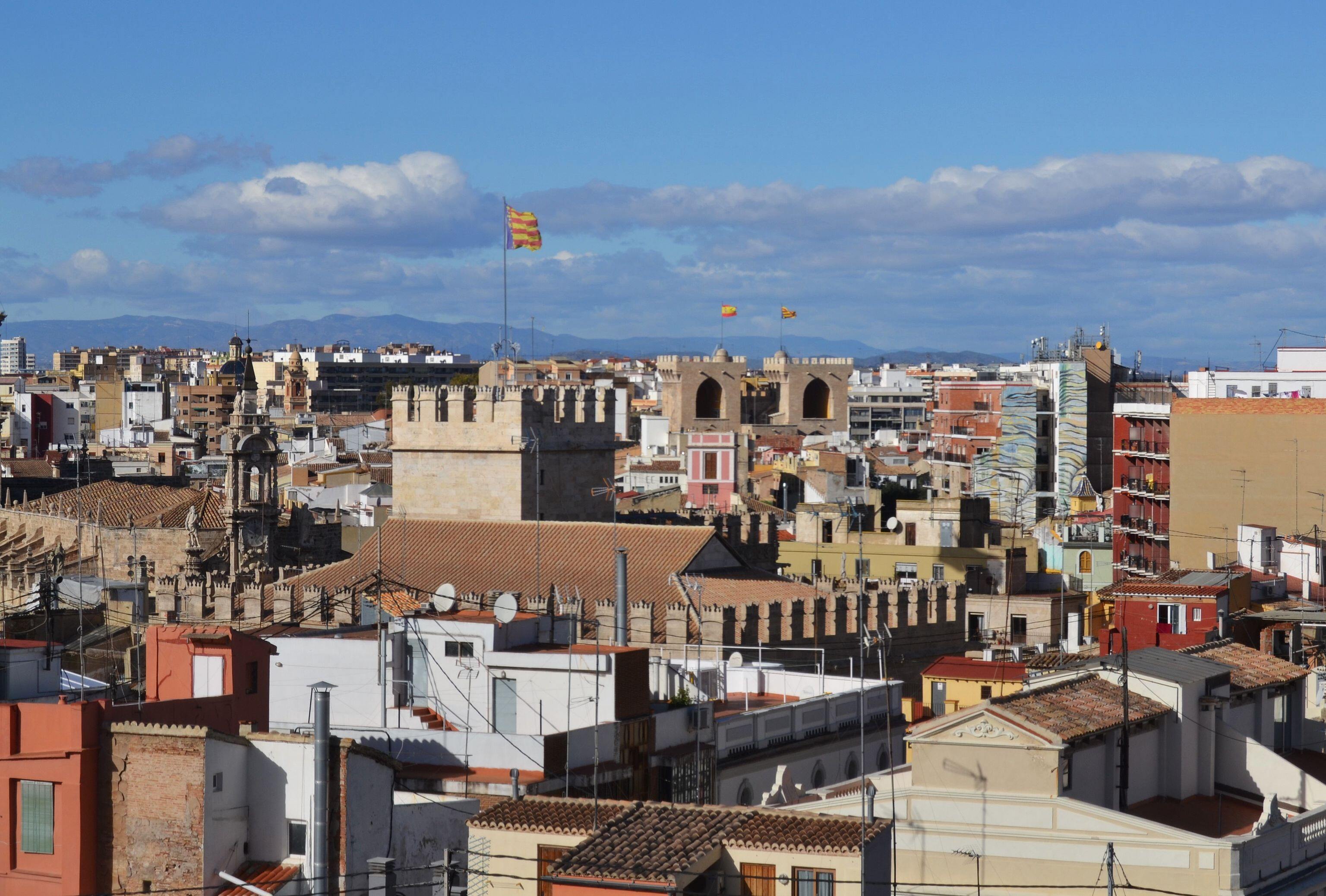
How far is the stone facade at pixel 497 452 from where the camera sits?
3469cm

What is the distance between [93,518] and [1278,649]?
30.1 meters

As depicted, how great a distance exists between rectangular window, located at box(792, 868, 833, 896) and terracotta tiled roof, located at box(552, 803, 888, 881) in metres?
0.13

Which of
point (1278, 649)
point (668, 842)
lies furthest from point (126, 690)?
point (1278, 649)

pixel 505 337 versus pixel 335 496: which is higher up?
pixel 505 337

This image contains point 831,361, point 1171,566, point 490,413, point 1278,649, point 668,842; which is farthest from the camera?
point 831,361

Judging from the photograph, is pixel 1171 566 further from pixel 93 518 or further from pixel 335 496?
pixel 335 496

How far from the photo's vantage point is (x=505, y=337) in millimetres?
42250

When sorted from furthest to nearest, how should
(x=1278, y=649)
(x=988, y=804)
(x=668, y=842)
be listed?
(x=1278, y=649) < (x=988, y=804) < (x=668, y=842)

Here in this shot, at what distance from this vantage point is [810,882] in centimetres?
1360

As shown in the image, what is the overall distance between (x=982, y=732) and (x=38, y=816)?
22.5ft

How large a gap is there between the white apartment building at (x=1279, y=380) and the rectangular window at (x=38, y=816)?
119 feet

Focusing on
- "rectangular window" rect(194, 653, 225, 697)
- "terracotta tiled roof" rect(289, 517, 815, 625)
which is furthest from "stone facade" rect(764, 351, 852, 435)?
"rectangular window" rect(194, 653, 225, 697)

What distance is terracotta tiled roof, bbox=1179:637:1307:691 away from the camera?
18.6 meters

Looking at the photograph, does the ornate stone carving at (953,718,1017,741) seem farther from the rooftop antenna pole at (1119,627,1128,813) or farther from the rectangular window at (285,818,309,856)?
the rectangular window at (285,818,309,856)
